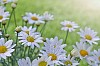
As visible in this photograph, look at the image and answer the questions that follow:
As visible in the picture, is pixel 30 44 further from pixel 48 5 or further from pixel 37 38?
pixel 48 5

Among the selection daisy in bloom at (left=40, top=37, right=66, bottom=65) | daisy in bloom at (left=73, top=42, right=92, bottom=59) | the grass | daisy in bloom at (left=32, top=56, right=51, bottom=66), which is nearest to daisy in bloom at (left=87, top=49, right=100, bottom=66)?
daisy in bloom at (left=73, top=42, right=92, bottom=59)

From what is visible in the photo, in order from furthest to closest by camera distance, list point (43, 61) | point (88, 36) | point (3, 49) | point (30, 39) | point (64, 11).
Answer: point (64, 11), point (88, 36), point (30, 39), point (3, 49), point (43, 61)

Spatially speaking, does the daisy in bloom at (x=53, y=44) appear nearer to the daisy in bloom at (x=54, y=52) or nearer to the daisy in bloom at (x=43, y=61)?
the daisy in bloom at (x=54, y=52)

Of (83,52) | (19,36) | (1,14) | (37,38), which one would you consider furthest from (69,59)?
(1,14)

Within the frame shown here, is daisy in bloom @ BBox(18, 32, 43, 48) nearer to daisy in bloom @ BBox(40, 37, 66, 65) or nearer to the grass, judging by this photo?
daisy in bloom @ BBox(40, 37, 66, 65)

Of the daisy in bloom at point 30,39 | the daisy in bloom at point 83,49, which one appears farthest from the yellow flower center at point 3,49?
the daisy in bloom at point 83,49

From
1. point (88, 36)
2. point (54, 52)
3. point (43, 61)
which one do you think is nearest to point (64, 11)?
point (88, 36)

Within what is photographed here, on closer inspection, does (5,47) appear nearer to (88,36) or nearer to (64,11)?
(88,36)

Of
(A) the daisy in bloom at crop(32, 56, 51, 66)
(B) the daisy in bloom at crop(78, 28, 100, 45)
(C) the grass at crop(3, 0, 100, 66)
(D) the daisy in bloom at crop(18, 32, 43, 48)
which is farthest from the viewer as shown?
(C) the grass at crop(3, 0, 100, 66)
